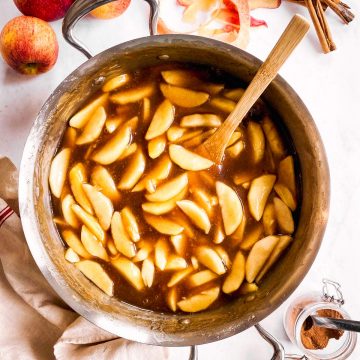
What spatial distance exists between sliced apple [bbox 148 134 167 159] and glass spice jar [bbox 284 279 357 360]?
1.38 ft

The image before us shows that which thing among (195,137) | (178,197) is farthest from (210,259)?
(195,137)

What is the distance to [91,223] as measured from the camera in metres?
1.17

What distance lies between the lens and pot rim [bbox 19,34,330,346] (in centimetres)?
110

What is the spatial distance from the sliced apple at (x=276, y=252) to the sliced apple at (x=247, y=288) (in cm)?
1

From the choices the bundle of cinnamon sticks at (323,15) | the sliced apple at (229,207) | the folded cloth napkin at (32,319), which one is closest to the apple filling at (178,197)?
the sliced apple at (229,207)

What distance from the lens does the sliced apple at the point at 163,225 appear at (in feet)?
3.81

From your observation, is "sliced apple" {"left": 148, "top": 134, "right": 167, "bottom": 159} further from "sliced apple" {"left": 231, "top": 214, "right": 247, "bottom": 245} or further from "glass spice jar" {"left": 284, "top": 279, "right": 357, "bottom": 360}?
"glass spice jar" {"left": 284, "top": 279, "right": 357, "bottom": 360}

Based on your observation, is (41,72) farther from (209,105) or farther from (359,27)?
(359,27)

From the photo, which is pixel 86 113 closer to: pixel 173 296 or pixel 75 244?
pixel 75 244

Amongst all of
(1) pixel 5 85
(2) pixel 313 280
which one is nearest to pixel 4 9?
(1) pixel 5 85

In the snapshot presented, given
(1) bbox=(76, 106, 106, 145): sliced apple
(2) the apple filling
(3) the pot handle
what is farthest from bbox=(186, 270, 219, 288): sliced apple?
(3) the pot handle

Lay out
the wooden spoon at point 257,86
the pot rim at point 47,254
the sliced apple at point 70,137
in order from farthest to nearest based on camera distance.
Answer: the sliced apple at point 70,137 → the pot rim at point 47,254 → the wooden spoon at point 257,86

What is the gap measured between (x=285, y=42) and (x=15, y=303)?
73 centimetres

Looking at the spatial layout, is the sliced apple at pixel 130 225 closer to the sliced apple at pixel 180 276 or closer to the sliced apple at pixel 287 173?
the sliced apple at pixel 180 276
